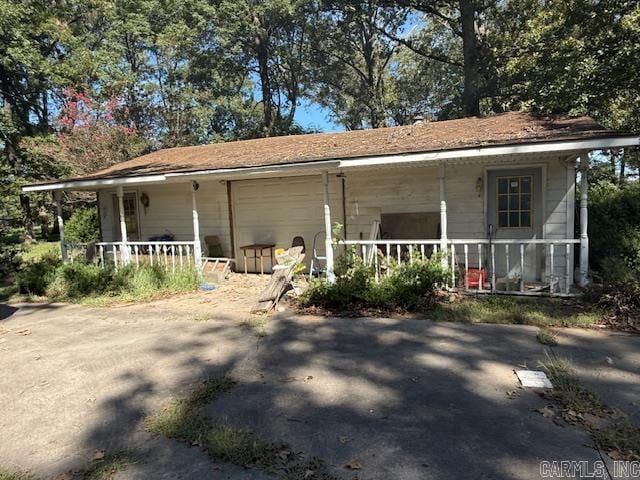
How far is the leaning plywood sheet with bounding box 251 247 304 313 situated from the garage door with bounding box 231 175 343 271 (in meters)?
1.86

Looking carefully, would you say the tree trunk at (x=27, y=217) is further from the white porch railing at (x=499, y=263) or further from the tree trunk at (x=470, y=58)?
the tree trunk at (x=470, y=58)

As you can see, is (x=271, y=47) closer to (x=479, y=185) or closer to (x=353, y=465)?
(x=479, y=185)

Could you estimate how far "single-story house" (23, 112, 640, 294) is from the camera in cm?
672

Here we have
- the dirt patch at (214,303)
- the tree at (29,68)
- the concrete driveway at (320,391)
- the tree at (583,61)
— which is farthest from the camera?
the tree at (29,68)

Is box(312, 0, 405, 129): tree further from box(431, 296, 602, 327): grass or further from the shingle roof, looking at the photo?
box(431, 296, 602, 327): grass

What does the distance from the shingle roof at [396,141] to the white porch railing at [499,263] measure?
1.64 meters

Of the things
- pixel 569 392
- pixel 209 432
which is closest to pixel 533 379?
pixel 569 392

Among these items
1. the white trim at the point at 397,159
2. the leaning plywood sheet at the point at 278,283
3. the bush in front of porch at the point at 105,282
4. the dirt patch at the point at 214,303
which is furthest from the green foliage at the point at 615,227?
the bush in front of porch at the point at 105,282

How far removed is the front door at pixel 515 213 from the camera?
294 inches

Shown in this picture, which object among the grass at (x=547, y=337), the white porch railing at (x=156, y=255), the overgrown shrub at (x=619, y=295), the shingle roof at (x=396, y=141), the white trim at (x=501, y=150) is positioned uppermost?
the shingle roof at (x=396, y=141)

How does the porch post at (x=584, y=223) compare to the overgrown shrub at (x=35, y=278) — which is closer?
the porch post at (x=584, y=223)

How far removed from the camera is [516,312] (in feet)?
18.8

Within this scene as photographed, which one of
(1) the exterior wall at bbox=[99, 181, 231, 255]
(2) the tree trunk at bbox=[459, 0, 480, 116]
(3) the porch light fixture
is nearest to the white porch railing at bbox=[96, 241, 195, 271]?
(1) the exterior wall at bbox=[99, 181, 231, 255]

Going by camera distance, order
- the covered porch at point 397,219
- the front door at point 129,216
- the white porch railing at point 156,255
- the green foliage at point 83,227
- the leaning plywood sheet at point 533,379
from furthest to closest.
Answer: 1. the green foliage at point 83,227
2. the front door at point 129,216
3. the white porch railing at point 156,255
4. the covered porch at point 397,219
5. the leaning plywood sheet at point 533,379
